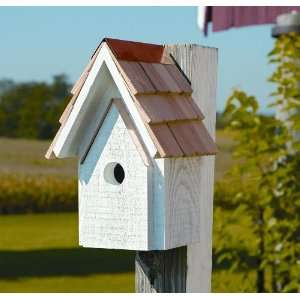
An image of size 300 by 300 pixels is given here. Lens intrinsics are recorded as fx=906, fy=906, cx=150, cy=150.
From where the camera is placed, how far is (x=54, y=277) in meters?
8.72

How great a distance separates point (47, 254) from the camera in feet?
32.3

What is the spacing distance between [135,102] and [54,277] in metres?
6.54

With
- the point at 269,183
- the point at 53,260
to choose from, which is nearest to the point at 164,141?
the point at 269,183

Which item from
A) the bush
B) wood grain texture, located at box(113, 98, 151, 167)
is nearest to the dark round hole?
wood grain texture, located at box(113, 98, 151, 167)

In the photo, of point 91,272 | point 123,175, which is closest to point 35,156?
point 91,272

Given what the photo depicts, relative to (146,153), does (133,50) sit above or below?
above

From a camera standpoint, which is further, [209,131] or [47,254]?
[47,254]

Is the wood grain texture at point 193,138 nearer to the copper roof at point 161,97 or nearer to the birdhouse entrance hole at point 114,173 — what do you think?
the copper roof at point 161,97

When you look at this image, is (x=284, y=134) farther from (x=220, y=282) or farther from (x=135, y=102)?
(x=135, y=102)

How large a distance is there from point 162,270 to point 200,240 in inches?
6.3

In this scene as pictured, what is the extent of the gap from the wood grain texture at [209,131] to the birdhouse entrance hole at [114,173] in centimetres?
23

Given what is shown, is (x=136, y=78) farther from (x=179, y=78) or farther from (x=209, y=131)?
(x=209, y=131)

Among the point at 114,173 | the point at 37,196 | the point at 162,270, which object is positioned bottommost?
the point at 162,270

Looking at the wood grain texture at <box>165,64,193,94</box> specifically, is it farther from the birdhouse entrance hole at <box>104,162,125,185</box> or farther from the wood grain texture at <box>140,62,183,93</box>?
the birdhouse entrance hole at <box>104,162,125,185</box>
